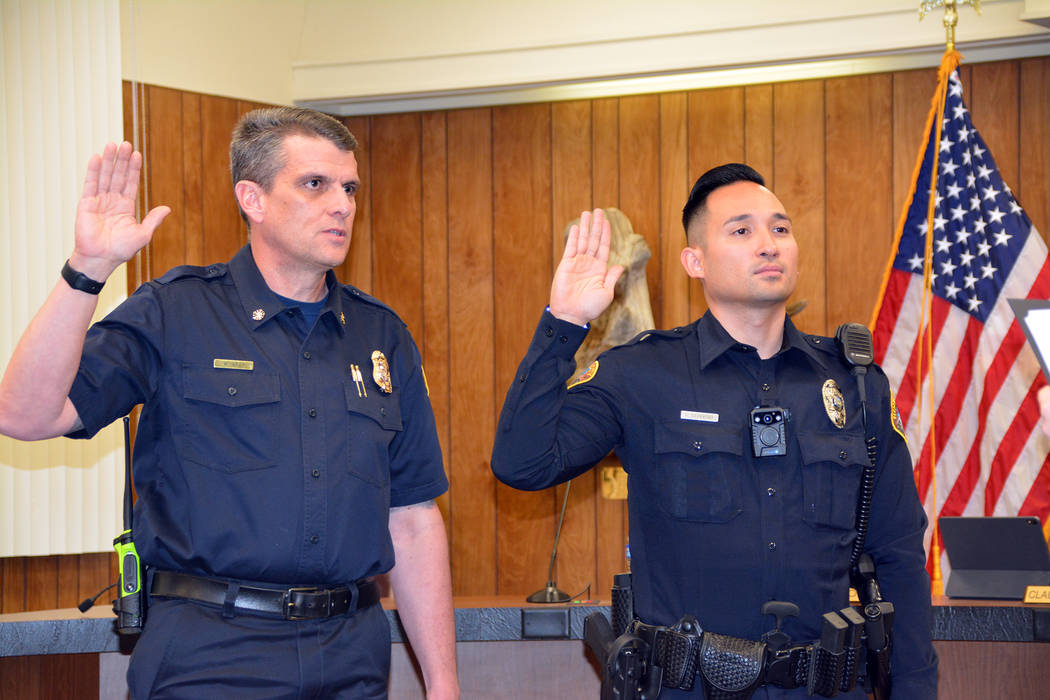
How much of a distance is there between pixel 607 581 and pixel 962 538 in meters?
2.10

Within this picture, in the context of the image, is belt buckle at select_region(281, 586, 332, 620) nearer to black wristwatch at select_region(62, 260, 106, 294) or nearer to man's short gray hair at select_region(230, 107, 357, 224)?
black wristwatch at select_region(62, 260, 106, 294)

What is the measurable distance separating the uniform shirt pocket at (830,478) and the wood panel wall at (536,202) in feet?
8.39

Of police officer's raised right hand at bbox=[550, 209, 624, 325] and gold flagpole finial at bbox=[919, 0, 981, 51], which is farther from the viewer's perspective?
gold flagpole finial at bbox=[919, 0, 981, 51]

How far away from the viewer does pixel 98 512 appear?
368 cm

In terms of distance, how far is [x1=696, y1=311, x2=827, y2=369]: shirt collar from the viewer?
2137mm

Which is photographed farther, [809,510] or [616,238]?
[616,238]

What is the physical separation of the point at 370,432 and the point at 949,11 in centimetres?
286

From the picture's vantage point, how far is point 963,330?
3.89 metres

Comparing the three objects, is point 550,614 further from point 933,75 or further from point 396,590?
point 933,75

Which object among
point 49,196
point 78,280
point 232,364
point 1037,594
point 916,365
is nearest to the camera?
point 78,280

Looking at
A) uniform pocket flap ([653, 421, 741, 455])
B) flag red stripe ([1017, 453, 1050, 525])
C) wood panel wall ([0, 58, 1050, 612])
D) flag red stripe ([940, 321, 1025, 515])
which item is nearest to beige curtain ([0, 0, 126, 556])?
wood panel wall ([0, 58, 1050, 612])

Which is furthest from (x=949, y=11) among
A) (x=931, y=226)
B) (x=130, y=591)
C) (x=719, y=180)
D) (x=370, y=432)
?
(x=130, y=591)

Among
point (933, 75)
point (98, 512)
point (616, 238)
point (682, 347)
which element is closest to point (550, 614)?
point (682, 347)

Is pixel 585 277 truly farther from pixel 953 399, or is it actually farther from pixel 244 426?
pixel 953 399
